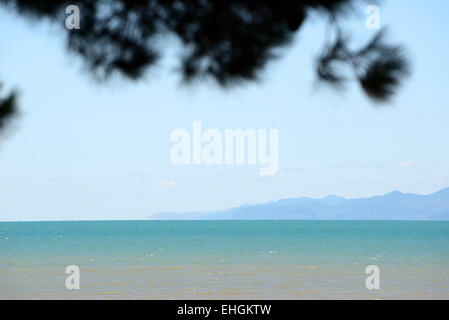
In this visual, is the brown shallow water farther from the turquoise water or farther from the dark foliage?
the dark foliage

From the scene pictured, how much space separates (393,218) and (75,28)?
92385 mm

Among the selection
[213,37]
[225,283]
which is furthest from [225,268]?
[213,37]

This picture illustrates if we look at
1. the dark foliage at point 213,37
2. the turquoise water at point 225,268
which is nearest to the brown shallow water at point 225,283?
the turquoise water at point 225,268

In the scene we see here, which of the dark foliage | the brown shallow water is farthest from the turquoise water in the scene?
the dark foliage

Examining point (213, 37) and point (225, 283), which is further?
point (225, 283)

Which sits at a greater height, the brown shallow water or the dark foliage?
the dark foliage

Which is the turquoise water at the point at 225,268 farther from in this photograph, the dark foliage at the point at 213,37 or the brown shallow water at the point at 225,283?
the dark foliage at the point at 213,37

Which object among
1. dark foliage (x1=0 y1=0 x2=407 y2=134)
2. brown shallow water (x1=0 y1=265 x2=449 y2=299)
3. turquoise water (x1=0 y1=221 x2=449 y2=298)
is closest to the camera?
dark foliage (x1=0 y1=0 x2=407 y2=134)

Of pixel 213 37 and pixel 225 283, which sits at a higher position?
pixel 213 37

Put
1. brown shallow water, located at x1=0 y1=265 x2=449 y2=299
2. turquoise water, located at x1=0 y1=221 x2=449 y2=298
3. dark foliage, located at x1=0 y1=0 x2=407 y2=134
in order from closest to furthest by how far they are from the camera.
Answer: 1. dark foliage, located at x1=0 y1=0 x2=407 y2=134
2. brown shallow water, located at x1=0 y1=265 x2=449 y2=299
3. turquoise water, located at x1=0 y1=221 x2=449 y2=298

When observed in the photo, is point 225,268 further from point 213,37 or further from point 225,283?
point 213,37

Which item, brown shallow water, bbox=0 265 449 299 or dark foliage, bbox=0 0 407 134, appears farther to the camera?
brown shallow water, bbox=0 265 449 299

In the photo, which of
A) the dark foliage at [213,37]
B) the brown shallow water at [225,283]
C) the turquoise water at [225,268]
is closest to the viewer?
the dark foliage at [213,37]
